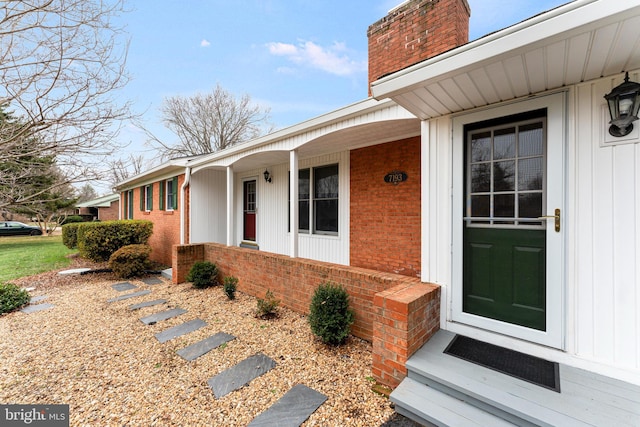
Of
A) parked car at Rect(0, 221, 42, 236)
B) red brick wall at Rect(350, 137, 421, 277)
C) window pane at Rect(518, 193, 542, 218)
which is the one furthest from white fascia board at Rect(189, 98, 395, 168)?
parked car at Rect(0, 221, 42, 236)

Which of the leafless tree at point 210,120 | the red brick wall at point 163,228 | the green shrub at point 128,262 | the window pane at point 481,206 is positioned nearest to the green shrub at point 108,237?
the red brick wall at point 163,228

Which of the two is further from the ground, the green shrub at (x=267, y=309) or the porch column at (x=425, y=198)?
the porch column at (x=425, y=198)

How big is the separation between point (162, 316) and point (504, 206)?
203 inches

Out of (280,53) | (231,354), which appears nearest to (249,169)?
(231,354)

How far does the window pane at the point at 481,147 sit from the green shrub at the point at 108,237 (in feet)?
30.0

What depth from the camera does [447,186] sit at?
2.92 metres

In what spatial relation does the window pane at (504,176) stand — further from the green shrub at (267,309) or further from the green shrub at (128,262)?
the green shrub at (128,262)

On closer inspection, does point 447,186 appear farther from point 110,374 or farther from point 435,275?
point 110,374

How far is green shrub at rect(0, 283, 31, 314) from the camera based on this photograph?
15.5 ft

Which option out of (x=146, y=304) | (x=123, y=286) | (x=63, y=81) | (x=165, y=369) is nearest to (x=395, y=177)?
(x=165, y=369)

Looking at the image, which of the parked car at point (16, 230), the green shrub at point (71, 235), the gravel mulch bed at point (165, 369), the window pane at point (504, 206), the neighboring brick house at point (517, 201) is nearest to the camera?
the neighboring brick house at point (517, 201)

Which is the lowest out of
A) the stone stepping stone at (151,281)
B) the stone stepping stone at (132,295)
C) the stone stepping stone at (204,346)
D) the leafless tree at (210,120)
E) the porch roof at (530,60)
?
the stone stepping stone at (151,281)

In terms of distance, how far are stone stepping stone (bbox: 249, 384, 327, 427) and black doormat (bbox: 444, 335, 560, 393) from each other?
1337mm

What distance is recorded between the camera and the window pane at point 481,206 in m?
2.77
